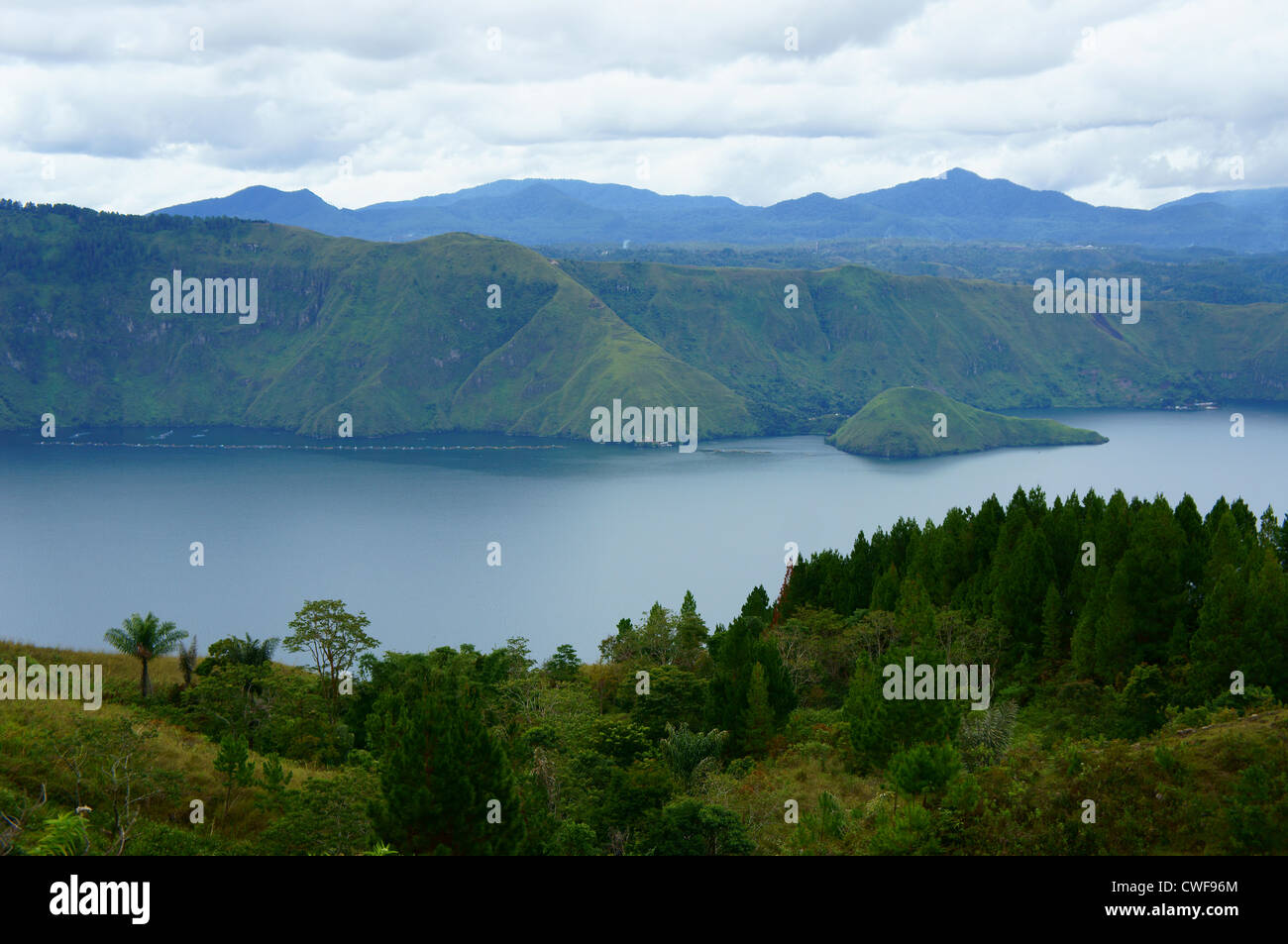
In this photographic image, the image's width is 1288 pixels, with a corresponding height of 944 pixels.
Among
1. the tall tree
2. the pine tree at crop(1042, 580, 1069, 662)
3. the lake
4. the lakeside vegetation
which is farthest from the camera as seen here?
the lake

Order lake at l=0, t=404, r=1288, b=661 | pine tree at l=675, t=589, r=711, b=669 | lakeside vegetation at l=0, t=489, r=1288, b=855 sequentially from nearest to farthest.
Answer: lakeside vegetation at l=0, t=489, r=1288, b=855
pine tree at l=675, t=589, r=711, b=669
lake at l=0, t=404, r=1288, b=661

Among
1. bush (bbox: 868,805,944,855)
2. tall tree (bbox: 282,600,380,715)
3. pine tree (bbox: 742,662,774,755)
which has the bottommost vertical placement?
pine tree (bbox: 742,662,774,755)

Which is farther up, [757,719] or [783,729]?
[757,719]

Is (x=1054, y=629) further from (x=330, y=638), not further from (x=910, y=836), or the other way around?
(x=330, y=638)

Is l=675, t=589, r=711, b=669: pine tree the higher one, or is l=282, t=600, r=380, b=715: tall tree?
l=282, t=600, r=380, b=715: tall tree

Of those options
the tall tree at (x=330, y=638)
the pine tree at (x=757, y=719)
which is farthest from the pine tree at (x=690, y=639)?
the tall tree at (x=330, y=638)

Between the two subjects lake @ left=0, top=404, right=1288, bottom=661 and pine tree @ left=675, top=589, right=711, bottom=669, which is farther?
lake @ left=0, top=404, right=1288, bottom=661

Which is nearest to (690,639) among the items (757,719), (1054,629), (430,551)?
(757,719)

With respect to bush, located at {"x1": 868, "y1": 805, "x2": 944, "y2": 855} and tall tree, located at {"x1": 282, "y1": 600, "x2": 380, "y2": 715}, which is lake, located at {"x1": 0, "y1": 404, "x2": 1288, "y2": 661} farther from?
bush, located at {"x1": 868, "y1": 805, "x2": 944, "y2": 855}

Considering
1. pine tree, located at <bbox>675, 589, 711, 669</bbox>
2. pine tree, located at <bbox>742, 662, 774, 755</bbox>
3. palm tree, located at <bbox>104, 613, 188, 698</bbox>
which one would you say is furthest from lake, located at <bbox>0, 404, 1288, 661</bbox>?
pine tree, located at <bbox>742, 662, 774, 755</bbox>
